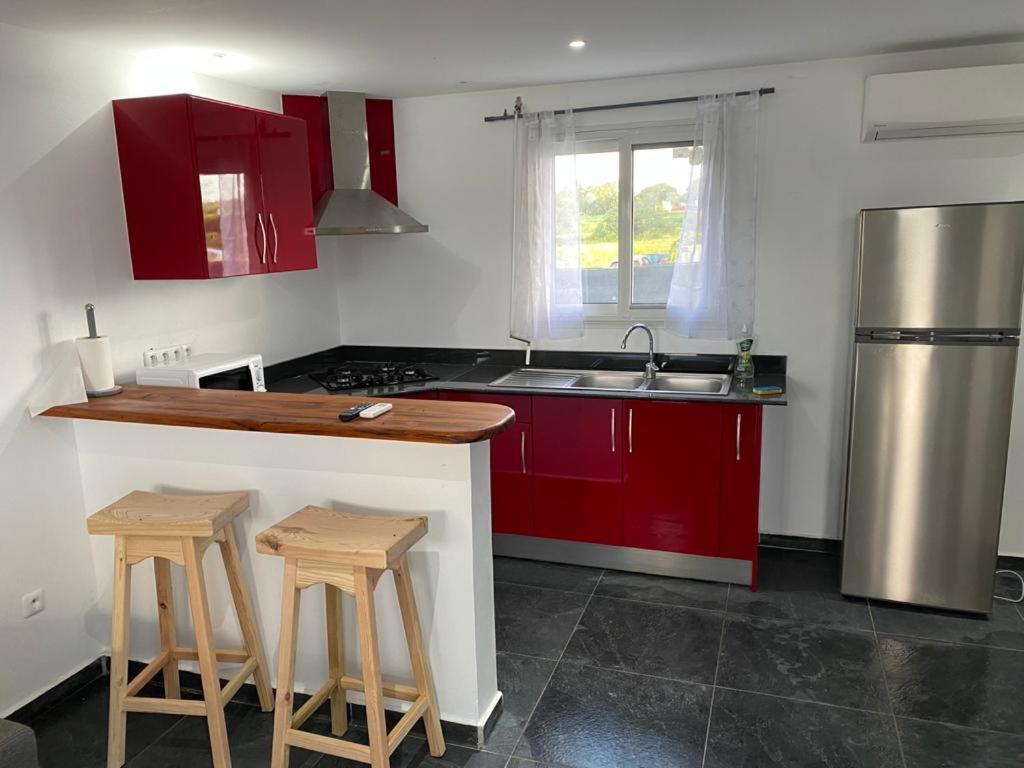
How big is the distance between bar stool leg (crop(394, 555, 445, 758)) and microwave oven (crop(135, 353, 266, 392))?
120 centimetres

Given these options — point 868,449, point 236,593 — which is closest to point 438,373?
point 236,593

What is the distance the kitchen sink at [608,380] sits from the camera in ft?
12.3

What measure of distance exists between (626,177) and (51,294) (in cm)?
257

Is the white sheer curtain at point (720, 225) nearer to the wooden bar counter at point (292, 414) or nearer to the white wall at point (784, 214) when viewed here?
the white wall at point (784, 214)

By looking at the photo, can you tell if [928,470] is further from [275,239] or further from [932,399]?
[275,239]

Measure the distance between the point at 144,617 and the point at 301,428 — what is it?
1.15 m

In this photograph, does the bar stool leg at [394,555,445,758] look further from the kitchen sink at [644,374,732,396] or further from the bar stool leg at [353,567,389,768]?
the kitchen sink at [644,374,732,396]

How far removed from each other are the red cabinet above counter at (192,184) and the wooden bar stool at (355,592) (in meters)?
1.17

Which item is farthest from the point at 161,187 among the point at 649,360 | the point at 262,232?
the point at 649,360

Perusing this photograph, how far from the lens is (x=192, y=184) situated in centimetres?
268

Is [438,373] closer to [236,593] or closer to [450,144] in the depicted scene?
[450,144]

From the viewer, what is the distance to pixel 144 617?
269 centimetres

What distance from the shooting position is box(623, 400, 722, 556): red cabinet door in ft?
10.7

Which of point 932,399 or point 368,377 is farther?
point 368,377
